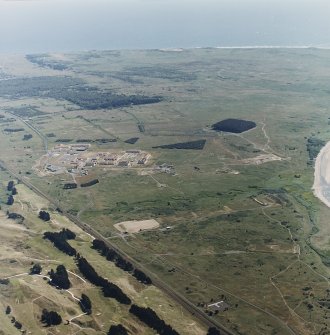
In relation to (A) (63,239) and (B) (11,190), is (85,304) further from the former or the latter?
(B) (11,190)

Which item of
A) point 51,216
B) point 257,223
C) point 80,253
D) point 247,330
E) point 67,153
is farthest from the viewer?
point 67,153

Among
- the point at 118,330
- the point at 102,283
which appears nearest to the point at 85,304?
the point at 102,283

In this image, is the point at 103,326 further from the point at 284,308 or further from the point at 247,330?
the point at 284,308

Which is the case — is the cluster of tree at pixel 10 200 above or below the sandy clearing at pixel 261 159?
below

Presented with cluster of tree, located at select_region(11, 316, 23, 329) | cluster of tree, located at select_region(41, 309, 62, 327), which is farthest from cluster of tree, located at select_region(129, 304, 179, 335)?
cluster of tree, located at select_region(11, 316, 23, 329)

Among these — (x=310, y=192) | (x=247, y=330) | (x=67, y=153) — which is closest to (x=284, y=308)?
(x=247, y=330)

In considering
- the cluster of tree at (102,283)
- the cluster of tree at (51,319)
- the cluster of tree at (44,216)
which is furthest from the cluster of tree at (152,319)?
the cluster of tree at (44,216)

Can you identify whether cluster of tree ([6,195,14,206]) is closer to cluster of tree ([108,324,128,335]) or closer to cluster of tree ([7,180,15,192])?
cluster of tree ([7,180,15,192])

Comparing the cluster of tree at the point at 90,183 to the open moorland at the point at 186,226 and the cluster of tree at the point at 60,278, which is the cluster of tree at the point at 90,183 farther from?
the cluster of tree at the point at 60,278
